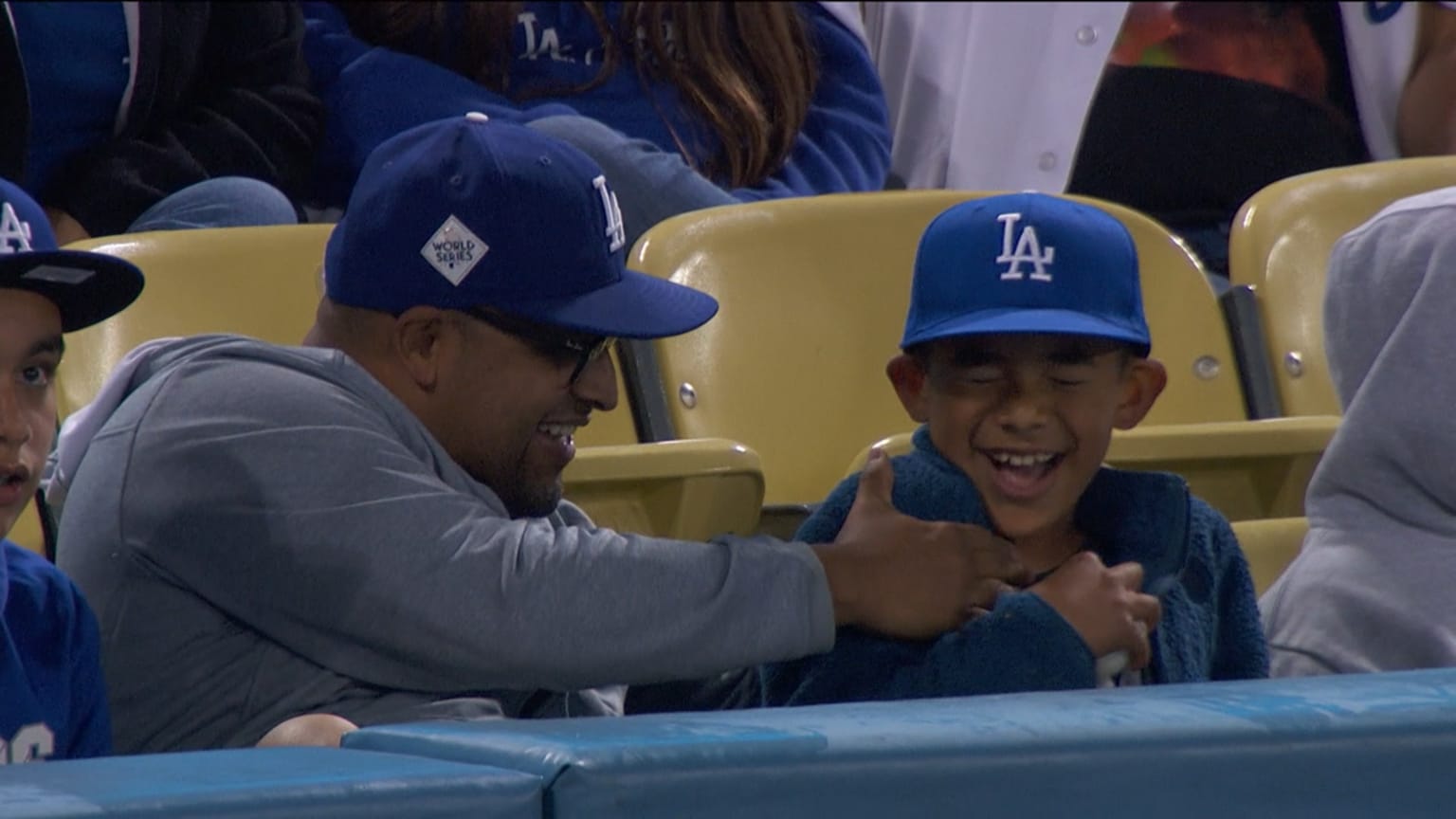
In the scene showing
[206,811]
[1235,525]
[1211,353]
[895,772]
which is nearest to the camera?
[206,811]

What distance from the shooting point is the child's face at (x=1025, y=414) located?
1.97 m

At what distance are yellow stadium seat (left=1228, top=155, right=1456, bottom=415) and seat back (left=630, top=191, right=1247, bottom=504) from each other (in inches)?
3.1

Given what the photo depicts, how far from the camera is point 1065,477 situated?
1992mm

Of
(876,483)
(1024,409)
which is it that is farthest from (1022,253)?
(876,483)

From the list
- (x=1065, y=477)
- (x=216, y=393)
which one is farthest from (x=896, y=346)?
(x=216, y=393)

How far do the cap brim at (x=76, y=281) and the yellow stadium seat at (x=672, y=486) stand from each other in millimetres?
587

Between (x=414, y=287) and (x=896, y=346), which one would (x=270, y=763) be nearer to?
(x=414, y=287)

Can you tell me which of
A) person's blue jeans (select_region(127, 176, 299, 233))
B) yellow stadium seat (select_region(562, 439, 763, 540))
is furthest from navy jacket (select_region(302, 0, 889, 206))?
yellow stadium seat (select_region(562, 439, 763, 540))

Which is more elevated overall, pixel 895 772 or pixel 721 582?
pixel 895 772

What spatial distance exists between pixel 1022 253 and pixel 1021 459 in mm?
194

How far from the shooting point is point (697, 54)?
330 cm

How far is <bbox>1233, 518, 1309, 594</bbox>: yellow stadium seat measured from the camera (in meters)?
2.32

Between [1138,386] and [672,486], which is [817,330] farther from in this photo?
[1138,386]

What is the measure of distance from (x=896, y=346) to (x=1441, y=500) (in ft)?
2.99
